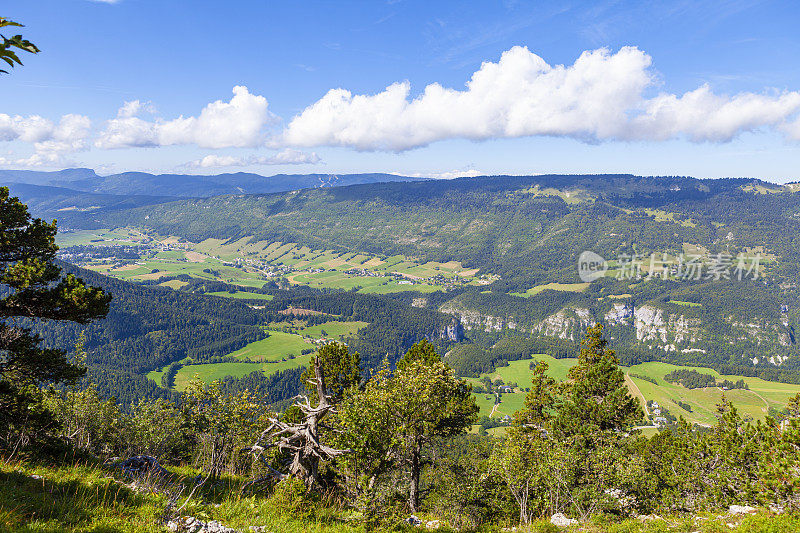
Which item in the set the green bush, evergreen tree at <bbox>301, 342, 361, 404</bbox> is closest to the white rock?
the green bush

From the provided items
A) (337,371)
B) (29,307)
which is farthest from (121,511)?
(337,371)

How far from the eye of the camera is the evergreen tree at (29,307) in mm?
18094

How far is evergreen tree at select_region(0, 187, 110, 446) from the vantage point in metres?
18.1

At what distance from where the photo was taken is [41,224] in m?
19.9

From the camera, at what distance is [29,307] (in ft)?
59.8

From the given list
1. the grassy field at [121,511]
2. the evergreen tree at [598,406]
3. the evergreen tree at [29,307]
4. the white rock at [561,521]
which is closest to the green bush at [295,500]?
the grassy field at [121,511]

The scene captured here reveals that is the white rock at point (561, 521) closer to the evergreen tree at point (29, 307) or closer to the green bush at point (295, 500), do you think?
the green bush at point (295, 500)

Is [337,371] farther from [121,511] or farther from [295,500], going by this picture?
[121,511]

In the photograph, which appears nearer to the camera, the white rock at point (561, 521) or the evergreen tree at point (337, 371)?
the white rock at point (561, 521)

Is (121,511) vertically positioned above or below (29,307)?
below

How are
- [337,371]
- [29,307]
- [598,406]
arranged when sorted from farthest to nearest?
[337,371]
[598,406]
[29,307]

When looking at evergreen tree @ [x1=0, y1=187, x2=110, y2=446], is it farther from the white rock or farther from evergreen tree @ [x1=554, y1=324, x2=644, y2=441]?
evergreen tree @ [x1=554, y1=324, x2=644, y2=441]

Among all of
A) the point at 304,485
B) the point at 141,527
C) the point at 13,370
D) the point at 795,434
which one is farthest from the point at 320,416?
the point at 795,434

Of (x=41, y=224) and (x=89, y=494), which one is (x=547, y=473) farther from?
(x=41, y=224)
